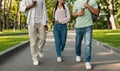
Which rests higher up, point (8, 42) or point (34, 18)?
point (34, 18)

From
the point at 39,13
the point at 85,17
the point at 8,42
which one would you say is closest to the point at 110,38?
the point at 8,42

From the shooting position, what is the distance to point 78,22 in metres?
9.80

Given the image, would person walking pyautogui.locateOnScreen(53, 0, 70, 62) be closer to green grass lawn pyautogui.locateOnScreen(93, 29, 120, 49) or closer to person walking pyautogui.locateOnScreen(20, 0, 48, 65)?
person walking pyautogui.locateOnScreen(20, 0, 48, 65)

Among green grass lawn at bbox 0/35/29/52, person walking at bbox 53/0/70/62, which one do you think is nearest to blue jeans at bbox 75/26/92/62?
person walking at bbox 53/0/70/62

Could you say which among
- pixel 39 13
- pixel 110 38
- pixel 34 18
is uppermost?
pixel 39 13

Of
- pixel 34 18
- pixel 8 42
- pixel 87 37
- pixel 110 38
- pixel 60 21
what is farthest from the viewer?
pixel 110 38

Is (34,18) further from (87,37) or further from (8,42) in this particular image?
(8,42)

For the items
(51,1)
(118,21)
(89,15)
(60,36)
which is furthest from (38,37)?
(118,21)

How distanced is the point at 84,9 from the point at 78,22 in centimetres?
43

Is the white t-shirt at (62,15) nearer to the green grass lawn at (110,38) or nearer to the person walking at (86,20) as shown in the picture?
the person walking at (86,20)

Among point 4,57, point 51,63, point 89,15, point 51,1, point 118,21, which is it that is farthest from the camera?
point 118,21

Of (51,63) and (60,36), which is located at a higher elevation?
(60,36)

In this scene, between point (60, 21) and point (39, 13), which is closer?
point (39, 13)

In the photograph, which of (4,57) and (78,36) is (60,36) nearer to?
(78,36)
